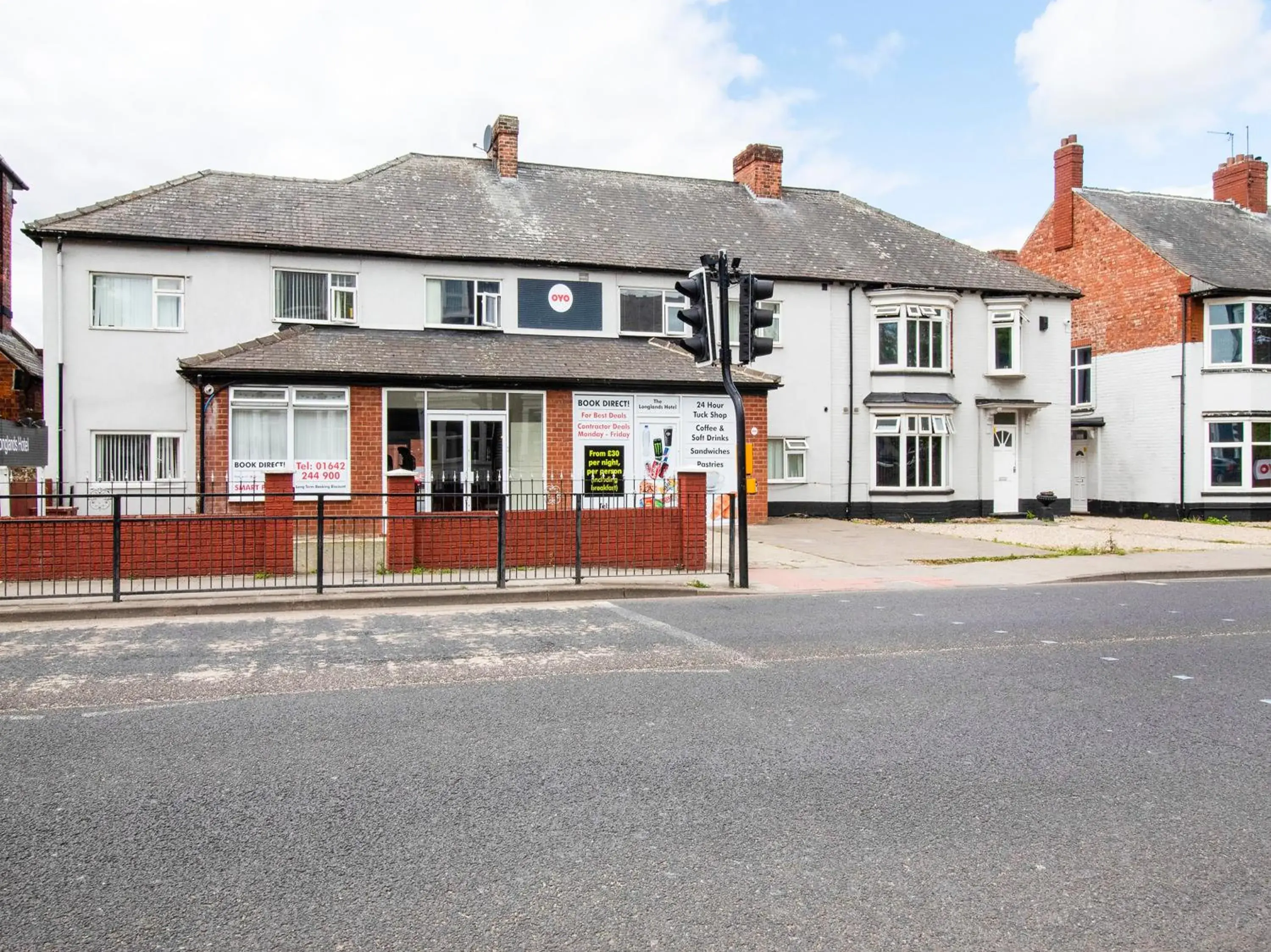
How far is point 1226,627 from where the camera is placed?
9.68 m

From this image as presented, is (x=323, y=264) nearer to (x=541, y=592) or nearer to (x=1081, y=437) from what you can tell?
(x=541, y=592)

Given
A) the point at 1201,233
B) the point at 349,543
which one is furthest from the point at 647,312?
the point at 1201,233

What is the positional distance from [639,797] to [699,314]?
867 centimetres

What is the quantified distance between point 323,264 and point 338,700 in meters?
17.2

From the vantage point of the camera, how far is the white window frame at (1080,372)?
30.8 m

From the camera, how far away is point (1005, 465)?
27172 millimetres

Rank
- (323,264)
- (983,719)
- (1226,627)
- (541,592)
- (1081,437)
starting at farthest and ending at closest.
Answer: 1. (1081,437)
2. (323,264)
3. (541,592)
4. (1226,627)
5. (983,719)

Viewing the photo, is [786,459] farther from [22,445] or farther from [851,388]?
[22,445]

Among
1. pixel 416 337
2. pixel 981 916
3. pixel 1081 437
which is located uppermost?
pixel 416 337

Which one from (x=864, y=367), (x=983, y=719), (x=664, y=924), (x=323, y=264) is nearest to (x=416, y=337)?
(x=323, y=264)

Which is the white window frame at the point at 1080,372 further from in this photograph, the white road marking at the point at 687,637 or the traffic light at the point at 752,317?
the white road marking at the point at 687,637

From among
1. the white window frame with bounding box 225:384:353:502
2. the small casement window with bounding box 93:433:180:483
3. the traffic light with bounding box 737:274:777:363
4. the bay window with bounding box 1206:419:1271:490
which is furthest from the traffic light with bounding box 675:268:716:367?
the bay window with bounding box 1206:419:1271:490

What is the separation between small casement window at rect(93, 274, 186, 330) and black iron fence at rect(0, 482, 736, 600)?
711cm

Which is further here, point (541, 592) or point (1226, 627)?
point (541, 592)
